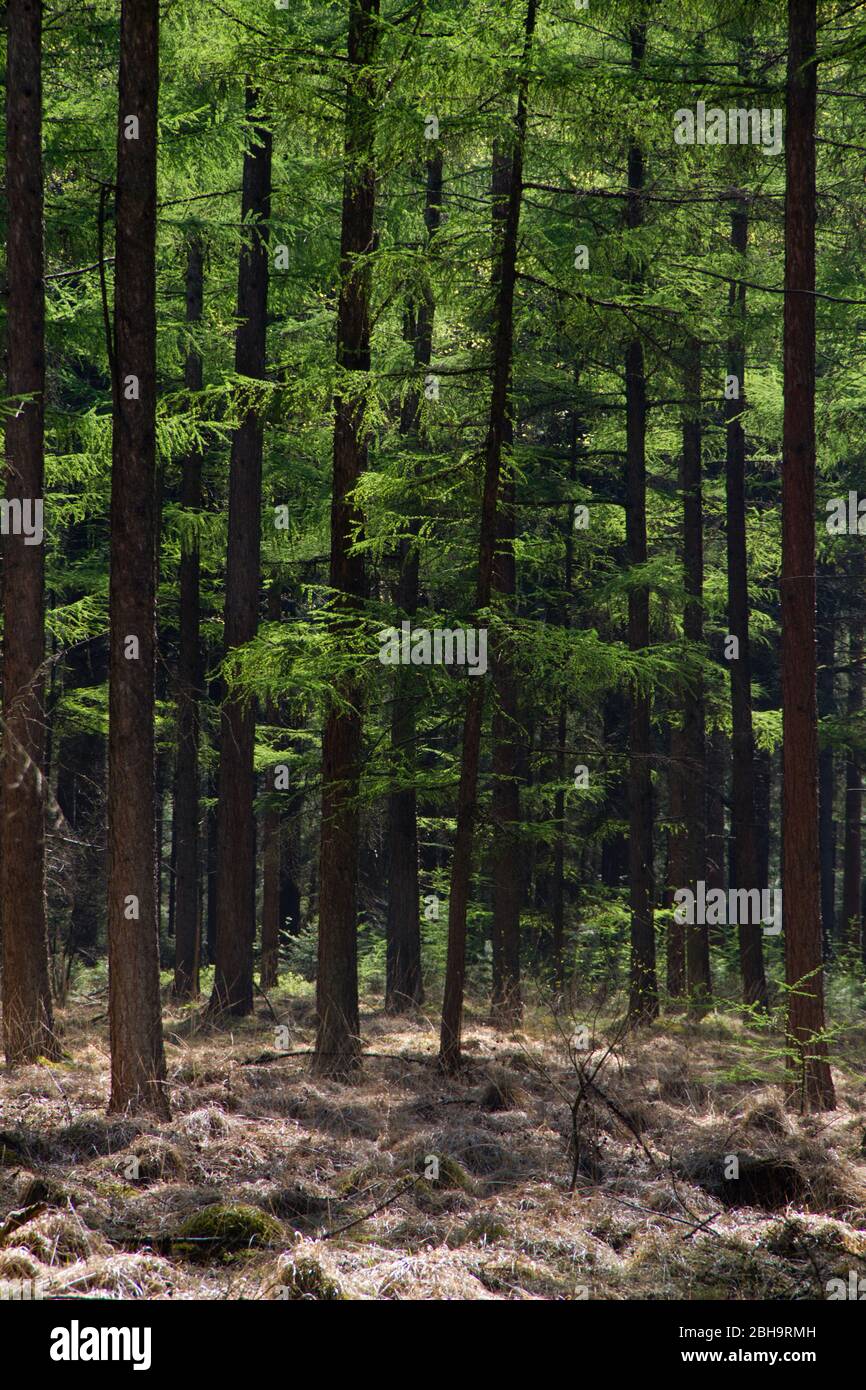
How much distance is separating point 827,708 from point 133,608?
2403 cm

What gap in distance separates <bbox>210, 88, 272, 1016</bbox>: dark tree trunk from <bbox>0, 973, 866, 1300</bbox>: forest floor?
3742 millimetres

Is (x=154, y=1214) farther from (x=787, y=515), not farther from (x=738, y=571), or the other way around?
(x=738, y=571)

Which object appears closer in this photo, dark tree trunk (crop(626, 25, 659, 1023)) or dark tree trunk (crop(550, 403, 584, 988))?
dark tree trunk (crop(626, 25, 659, 1023))

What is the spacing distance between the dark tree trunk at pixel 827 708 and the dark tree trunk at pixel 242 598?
40.4 ft

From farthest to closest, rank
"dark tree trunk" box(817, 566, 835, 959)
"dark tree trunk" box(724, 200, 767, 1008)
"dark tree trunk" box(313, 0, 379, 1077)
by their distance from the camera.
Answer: "dark tree trunk" box(817, 566, 835, 959) < "dark tree trunk" box(724, 200, 767, 1008) < "dark tree trunk" box(313, 0, 379, 1077)

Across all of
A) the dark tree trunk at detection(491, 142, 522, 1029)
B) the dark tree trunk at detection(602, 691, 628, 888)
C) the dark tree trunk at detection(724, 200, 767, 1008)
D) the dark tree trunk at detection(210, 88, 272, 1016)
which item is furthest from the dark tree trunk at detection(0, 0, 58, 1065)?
the dark tree trunk at detection(602, 691, 628, 888)

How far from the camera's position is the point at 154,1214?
7.77 meters

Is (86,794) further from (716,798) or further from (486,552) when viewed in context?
(486,552)

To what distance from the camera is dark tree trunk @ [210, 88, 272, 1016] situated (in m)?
16.4

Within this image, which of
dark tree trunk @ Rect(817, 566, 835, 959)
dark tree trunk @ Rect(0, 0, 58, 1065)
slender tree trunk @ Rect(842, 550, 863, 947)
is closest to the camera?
dark tree trunk @ Rect(0, 0, 58, 1065)

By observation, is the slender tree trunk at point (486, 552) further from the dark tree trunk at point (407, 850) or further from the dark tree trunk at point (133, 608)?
the dark tree trunk at point (407, 850)

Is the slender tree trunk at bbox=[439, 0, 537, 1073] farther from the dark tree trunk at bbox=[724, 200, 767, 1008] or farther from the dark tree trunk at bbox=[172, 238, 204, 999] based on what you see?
the dark tree trunk at bbox=[724, 200, 767, 1008]

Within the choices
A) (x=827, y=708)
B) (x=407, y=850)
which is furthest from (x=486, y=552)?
(x=827, y=708)

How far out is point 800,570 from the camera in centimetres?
1196
